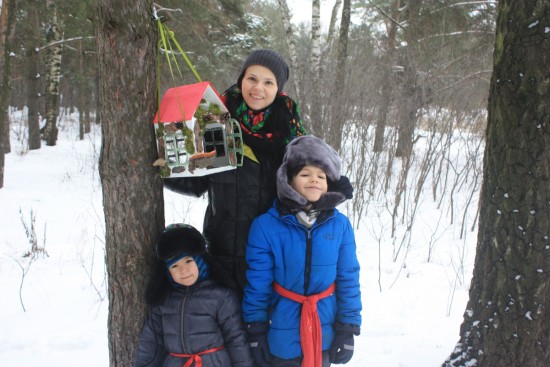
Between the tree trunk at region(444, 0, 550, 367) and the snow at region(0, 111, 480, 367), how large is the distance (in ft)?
2.44

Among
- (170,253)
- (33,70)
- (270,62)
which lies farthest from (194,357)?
(33,70)

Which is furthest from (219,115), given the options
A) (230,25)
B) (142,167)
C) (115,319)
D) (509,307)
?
(230,25)

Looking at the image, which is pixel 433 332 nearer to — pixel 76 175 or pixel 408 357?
pixel 408 357

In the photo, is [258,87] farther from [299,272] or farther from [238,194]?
[299,272]

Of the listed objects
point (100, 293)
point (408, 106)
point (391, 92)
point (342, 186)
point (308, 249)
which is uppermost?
point (391, 92)

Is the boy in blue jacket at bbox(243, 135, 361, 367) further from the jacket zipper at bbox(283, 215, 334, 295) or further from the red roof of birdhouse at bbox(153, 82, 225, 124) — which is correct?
the red roof of birdhouse at bbox(153, 82, 225, 124)

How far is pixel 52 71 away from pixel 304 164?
13779 mm

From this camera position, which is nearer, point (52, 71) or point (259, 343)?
point (259, 343)

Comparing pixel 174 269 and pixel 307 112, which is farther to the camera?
pixel 307 112

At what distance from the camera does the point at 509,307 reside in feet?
6.41

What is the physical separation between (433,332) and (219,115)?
2.50 meters

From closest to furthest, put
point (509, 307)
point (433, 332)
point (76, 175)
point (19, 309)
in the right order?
point (509, 307)
point (433, 332)
point (19, 309)
point (76, 175)

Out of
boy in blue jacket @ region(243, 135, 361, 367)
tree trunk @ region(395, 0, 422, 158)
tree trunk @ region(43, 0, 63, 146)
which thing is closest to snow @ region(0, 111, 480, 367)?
boy in blue jacket @ region(243, 135, 361, 367)

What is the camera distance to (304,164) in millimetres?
1700
